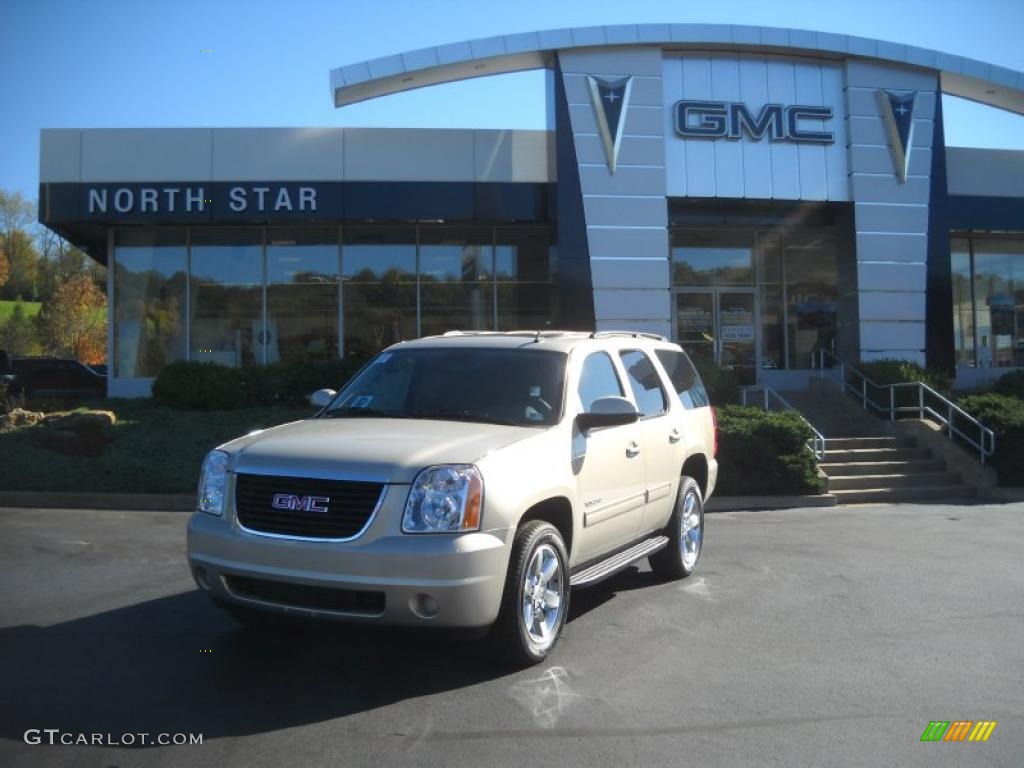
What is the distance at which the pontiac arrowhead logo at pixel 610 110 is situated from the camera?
17938mm

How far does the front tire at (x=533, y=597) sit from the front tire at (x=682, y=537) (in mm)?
2101

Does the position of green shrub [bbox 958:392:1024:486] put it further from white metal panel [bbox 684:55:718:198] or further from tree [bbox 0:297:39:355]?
tree [bbox 0:297:39:355]

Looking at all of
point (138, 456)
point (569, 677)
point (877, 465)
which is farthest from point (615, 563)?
point (877, 465)

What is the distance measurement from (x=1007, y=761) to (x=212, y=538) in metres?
3.99

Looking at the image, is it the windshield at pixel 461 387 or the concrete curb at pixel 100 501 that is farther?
the concrete curb at pixel 100 501

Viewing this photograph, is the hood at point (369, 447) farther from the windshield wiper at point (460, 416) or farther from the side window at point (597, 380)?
the side window at point (597, 380)

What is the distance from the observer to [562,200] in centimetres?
1791

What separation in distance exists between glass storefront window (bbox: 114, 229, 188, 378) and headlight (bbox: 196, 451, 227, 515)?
16101 mm

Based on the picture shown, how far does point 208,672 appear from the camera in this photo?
15.8 feet

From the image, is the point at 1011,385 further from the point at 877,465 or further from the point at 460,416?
the point at 460,416

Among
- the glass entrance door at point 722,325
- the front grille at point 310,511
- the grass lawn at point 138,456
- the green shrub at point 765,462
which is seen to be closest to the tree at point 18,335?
the grass lawn at point 138,456

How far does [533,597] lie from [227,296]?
55.6ft

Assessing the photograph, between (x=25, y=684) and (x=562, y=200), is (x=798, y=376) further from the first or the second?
(x=25, y=684)

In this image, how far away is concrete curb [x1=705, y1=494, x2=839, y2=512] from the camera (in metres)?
12.5
